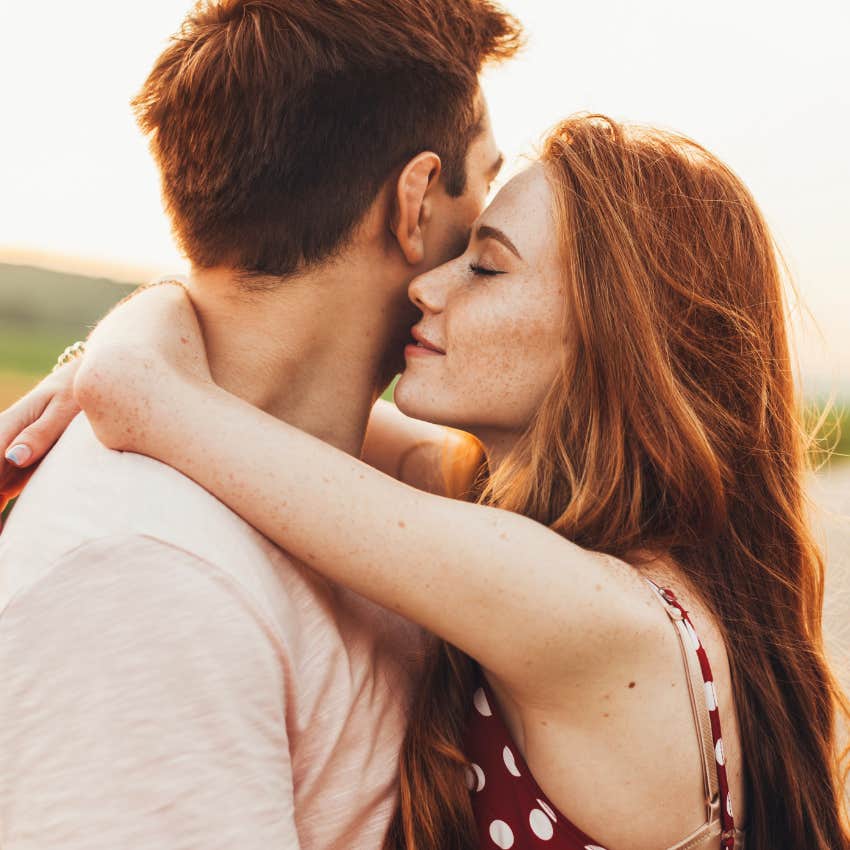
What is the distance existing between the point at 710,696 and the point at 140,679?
0.83 m

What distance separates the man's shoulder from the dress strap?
0.60m

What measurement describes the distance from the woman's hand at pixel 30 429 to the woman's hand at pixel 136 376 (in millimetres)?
197

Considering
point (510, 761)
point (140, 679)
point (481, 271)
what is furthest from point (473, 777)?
point (481, 271)

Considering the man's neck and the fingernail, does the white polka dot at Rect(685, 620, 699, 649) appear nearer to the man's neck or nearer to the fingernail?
the man's neck

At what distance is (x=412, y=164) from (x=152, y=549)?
2.80 feet

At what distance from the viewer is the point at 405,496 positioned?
133 cm

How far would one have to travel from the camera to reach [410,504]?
1.32 meters

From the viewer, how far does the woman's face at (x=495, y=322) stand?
165cm

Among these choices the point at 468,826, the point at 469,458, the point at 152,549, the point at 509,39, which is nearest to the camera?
the point at 152,549

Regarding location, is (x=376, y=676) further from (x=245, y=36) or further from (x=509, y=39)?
(x=509, y=39)

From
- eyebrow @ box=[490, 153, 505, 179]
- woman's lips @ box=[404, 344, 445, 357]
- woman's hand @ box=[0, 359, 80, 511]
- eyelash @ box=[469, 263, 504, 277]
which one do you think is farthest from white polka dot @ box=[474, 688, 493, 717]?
Answer: eyebrow @ box=[490, 153, 505, 179]

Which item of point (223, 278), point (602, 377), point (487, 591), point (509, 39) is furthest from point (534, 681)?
point (509, 39)

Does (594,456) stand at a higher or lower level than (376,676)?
higher

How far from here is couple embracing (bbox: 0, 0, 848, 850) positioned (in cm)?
112
